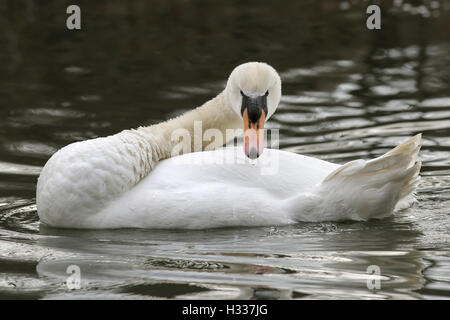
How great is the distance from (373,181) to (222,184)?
3.78ft

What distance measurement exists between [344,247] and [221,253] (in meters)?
0.90

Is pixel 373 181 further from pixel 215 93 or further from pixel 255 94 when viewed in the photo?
pixel 215 93

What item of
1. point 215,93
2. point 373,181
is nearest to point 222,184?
point 373,181

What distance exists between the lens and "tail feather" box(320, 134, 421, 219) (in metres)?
7.62

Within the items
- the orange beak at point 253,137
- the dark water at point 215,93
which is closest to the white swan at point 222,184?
the orange beak at point 253,137

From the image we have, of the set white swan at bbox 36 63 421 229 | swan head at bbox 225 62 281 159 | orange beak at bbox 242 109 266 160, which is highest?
swan head at bbox 225 62 281 159

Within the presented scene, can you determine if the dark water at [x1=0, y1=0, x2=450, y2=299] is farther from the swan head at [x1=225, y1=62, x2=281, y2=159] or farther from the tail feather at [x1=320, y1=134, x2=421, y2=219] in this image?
the swan head at [x1=225, y1=62, x2=281, y2=159]

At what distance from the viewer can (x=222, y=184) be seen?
301 inches

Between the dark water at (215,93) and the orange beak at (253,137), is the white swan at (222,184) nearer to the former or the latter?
the orange beak at (253,137)

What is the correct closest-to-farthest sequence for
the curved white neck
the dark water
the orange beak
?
1. the dark water
2. the orange beak
3. the curved white neck

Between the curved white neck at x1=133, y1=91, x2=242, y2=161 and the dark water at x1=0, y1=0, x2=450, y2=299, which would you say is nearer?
the dark water at x1=0, y1=0, x2=450, y2=299

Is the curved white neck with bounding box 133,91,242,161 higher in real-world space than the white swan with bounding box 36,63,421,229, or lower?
higher

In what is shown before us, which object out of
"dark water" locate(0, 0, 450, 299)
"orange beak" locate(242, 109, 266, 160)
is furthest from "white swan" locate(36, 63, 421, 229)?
"dark water" locate(0, 0, 450, 299)

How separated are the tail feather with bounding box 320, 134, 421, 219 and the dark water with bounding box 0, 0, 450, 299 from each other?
19 centimetres
